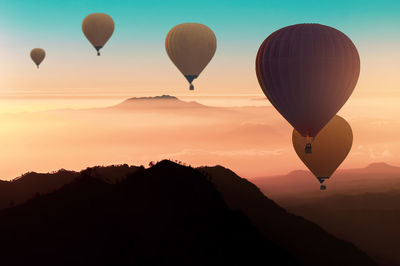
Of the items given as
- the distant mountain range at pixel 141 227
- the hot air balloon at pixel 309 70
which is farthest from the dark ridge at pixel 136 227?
the hot air balloon at pixel 309 70

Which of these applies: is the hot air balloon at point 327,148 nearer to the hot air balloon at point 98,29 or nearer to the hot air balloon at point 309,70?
the hot air balloon at point 309,70

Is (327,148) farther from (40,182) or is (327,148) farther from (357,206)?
(357,206)

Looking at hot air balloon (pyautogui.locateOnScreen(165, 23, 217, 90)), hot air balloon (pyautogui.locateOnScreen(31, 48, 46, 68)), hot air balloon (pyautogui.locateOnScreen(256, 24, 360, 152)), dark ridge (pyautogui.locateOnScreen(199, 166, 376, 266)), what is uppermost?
hot air balloon (pyautogui.locateOnScreen(31, 48, 46, 68))

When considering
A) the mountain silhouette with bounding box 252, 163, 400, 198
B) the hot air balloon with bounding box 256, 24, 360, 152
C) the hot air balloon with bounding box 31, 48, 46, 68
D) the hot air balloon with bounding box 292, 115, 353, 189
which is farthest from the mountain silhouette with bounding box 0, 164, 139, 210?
the mountain silhouette with bounding box 252, 163, 400, 198

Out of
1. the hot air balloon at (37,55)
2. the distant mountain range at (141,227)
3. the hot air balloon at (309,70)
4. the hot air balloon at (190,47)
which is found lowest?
the distant mountain range at (141,227)

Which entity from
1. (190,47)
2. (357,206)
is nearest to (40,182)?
(190,47)

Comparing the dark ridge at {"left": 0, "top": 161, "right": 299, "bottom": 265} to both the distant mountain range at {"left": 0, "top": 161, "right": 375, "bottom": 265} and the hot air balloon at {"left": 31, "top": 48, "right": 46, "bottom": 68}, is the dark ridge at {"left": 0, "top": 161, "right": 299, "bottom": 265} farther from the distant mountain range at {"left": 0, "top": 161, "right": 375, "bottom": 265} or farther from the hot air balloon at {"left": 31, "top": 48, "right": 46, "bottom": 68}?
the hot air balloon at {"left": 31, "top": 48, "right": 46, "bottom": 68}

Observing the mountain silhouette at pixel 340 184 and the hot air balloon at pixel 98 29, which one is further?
the mountain silhouette at pixel 340 184
